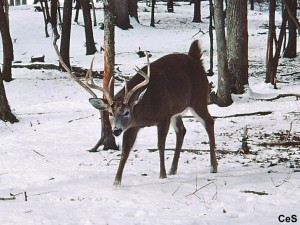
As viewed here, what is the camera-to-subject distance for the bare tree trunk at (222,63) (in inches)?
496

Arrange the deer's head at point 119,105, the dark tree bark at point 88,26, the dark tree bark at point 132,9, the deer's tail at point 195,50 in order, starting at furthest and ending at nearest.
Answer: the dark tree bark at point 132,9 < the dark tree bark at point 88,26 < the deer's tail at point 195,50 < the deer's head at point 119,105

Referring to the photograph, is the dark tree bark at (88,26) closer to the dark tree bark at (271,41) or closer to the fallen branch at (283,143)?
the dark tree bark at (271,41)

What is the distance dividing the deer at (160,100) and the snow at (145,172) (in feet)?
1.62

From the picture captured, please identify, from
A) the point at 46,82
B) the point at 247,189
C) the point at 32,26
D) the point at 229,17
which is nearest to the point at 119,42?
the point at 32,26

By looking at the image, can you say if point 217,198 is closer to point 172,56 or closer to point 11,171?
point 172,56

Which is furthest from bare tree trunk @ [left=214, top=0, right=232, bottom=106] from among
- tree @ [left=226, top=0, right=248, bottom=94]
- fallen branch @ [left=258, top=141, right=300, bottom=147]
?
fallen branch @ [left=258, top=141, right=300, bottom=147]

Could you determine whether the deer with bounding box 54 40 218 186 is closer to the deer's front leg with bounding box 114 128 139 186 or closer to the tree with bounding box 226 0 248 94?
the deer's front leg with bounding box 114 128 139 186

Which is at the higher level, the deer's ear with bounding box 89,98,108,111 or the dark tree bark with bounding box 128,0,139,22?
the dark tree bark with bounding box 128,0,139,22

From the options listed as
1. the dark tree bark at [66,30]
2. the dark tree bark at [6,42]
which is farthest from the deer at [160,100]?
the dark tree bark at [66,30]

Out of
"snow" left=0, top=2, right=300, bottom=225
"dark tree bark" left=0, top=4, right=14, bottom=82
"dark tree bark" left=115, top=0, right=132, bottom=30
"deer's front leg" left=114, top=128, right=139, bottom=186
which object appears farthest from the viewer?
"dark tree bark" left=115, top=0, right=132, bottom=30

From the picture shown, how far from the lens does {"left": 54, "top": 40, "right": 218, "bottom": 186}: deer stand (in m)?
6.34

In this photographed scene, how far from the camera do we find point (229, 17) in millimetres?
14711

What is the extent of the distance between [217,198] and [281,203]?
0.70 metres

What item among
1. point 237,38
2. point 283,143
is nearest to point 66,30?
point 237,38
